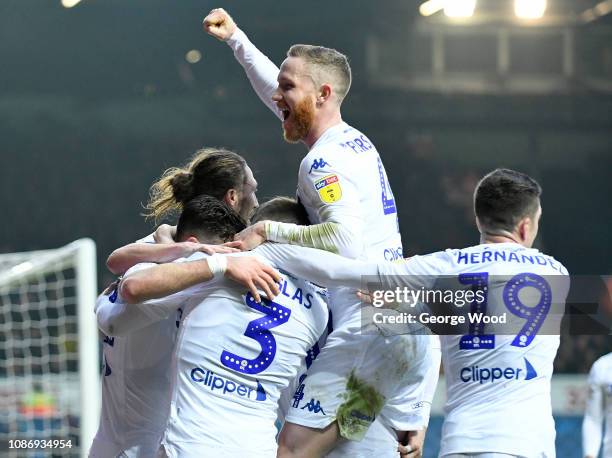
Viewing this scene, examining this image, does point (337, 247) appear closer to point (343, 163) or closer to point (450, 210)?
point (343, 163)

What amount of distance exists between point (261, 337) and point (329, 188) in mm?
467

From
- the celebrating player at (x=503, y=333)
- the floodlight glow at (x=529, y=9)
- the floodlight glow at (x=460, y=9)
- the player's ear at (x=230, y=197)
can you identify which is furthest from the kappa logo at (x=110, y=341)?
the floodlight glow at (x=529, y=9)

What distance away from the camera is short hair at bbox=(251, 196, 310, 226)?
281 centimetres

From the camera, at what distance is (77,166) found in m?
11.3

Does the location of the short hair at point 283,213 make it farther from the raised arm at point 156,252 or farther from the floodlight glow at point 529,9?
the floodlight glow at point 529,9

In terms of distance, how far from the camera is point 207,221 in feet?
8.76

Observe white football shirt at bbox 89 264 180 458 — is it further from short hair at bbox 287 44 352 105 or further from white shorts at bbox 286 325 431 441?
short hair at bbox 287 44 352 105

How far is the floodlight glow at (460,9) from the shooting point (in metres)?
11.6

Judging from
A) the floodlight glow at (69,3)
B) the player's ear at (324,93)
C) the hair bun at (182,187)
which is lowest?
the hair bun at (182,187)

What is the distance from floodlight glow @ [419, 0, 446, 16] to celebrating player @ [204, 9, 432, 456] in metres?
9.01

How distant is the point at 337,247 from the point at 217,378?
48cm

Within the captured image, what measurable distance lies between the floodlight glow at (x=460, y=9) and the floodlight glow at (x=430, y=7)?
9 cm

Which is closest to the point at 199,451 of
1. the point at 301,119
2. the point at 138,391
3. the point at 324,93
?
the point at 138,391

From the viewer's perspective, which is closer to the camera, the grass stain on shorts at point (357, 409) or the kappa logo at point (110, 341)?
the grass stain on shorts at point (357, 409)
